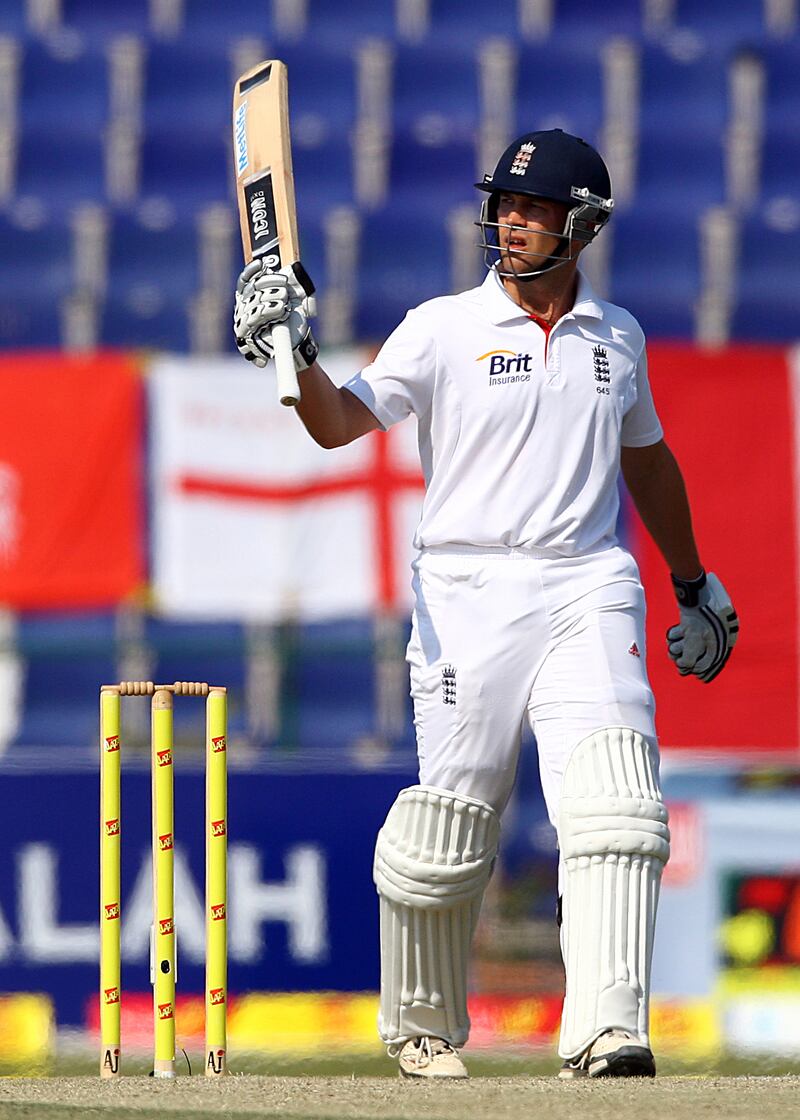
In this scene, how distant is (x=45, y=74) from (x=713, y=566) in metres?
3.92

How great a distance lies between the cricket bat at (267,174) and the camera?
329cm

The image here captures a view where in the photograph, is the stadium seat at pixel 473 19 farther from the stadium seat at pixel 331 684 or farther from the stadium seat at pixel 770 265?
the stadium seat at pixel 331 684

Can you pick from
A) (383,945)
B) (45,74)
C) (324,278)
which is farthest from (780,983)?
(45,74)

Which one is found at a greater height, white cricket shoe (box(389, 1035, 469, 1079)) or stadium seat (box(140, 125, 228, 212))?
stadium seat (box(140, 125, 228, 212))

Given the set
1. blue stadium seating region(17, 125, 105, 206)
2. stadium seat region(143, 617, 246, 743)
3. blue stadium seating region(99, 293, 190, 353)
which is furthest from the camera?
blue stadium seating region(17, 125, 105, 206)

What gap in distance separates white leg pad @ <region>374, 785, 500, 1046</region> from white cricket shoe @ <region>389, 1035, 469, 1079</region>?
0.01 m

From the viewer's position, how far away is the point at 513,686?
3.33 metres

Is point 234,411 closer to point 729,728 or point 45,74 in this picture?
point 729,728

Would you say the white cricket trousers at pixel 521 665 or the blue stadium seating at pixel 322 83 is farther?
the blue stadium seating at pixel 322 83

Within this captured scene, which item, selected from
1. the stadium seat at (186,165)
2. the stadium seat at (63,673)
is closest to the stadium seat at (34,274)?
the stadium seat at (186,165)

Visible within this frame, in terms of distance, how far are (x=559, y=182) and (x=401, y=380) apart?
0.43 meters

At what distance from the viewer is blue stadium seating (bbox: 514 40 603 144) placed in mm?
8711

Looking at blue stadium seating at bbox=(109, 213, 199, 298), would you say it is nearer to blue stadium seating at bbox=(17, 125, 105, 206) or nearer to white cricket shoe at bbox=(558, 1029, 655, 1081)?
blue stadium seating at bbox=(17, 125, 105, 206)

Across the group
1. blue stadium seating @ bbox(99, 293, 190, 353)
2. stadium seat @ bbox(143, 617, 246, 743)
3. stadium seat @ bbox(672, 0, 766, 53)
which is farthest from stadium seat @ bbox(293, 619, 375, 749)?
stadium seat @ bbox(672, 0, 766, 53)
